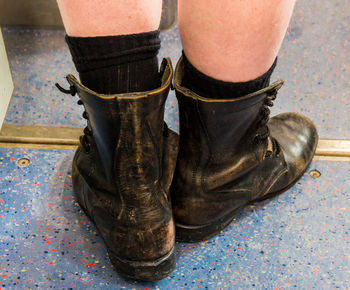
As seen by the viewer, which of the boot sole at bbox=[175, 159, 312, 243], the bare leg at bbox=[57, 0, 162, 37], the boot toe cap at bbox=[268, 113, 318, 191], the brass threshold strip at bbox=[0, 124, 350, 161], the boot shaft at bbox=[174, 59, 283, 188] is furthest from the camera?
the brass threshold strip at bbox=[0, 124, 350, 161]

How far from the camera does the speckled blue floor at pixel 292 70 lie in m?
1.20

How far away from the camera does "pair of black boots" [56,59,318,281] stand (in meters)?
0.70

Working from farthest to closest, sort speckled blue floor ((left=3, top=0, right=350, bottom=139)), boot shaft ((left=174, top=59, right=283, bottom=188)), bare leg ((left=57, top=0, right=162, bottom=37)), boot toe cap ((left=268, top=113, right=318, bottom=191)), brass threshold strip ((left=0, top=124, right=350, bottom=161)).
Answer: speckled blue floor ((left=3, top=0, right=350, bottom=139)) < brass threshold strip ((left=0, top=124, right=350, bottom=161)) < boot toe cap ((left=268, top=113, right=318, bottom=191)) < boot shaft ((left=174, top=59, right=283, bottom=188)) < bare leg ((left=57, top=0, right=162, bottom=37))

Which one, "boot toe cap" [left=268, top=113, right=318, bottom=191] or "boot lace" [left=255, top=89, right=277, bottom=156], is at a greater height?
"boot lace" [left=255, top=89, right=277, bottom=156]

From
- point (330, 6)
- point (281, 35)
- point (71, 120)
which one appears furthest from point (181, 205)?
point (330, 6)

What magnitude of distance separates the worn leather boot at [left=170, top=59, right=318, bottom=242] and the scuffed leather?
0.05m

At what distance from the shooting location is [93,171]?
0.83 m

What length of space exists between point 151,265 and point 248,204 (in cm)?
30

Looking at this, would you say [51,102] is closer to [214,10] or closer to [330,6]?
[214,10]

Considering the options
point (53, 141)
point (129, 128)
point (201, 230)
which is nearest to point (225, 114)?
point (129, 128)

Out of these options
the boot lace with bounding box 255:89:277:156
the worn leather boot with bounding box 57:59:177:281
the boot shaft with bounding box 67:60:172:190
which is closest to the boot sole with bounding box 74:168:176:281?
the worn leather boot with bounding box 57:59:177:281

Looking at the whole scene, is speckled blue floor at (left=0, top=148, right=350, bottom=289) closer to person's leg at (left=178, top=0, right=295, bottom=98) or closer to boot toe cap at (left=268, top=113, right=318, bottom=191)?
boot toe cap at (left=268, top=113, right=318, bottom=191)

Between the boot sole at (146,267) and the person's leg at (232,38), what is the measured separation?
0.32 m

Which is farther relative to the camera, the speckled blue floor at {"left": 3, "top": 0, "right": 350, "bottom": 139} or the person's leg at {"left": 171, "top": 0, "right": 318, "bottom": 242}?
the speckled blue floor at {"left": 3, "top": 0, "right": 350, "bottom": 139}
